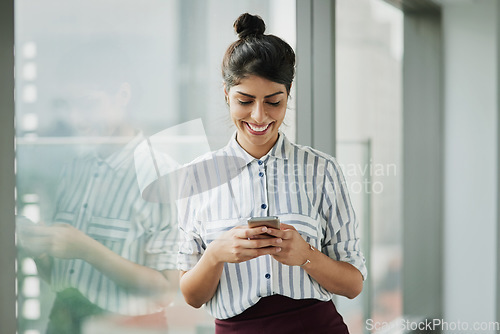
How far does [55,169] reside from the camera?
58.0 inches

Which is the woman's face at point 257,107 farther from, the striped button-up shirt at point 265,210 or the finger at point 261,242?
the finger at point 261,242

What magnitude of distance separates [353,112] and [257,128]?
1.11 m

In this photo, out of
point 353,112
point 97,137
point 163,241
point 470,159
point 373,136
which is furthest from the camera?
point 470,159

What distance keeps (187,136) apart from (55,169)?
0.38m

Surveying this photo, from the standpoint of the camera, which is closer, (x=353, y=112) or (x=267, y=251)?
(x=267, y=251)

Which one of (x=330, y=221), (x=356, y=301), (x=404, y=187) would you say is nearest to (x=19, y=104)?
(x=330, y=221)

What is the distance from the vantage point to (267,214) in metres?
1.31

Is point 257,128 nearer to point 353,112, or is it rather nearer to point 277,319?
point 277,319

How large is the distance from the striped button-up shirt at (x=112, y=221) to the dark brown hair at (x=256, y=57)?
0.42 meters

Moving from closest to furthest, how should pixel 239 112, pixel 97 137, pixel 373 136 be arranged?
pixel 239 112 → pixel 97 137 → pixel 373 136

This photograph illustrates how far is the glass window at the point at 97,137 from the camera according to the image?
1447 millimetres

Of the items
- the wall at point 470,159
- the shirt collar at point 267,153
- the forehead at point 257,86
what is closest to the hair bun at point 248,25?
the forehead at point 257,86

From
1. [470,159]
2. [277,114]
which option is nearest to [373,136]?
[470,159]

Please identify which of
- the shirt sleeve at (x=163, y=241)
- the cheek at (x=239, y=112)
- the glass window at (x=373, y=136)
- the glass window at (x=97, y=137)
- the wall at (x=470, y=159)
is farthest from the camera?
the wall at (x=470, y=159)
